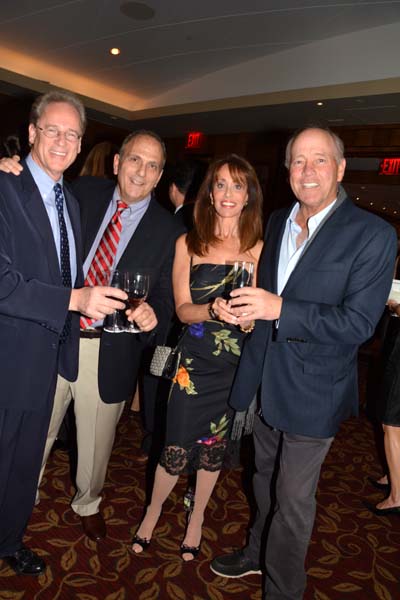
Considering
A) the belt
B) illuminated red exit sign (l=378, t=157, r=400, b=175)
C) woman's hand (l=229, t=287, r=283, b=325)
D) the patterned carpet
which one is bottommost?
the patterned carpet

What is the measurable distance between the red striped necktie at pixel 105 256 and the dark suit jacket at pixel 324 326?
0.78m

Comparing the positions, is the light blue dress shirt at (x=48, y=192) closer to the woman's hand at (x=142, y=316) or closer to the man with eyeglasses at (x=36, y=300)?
the man with eyeglasses at (x=36, y=300)

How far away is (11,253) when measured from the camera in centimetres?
173

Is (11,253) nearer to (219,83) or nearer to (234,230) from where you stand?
(234,230)

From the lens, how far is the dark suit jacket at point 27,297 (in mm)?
1661

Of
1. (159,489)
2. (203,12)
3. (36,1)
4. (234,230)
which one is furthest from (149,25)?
(159,489)

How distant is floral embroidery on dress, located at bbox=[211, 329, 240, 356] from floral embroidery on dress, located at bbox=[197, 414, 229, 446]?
34 cm

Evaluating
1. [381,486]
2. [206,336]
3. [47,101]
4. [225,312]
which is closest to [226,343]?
[206,336]

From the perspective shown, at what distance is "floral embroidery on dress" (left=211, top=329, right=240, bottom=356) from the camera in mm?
2188

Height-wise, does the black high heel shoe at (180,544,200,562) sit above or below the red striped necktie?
below

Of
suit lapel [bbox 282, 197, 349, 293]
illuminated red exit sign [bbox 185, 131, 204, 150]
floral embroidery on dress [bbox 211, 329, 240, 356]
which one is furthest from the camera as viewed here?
illuminated red exit sign [bbox 185, 131, 204, 150]

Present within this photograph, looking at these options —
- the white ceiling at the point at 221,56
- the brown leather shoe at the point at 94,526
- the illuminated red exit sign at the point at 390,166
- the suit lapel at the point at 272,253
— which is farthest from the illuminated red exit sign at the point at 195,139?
the brown leather shoe at the point at 94,526

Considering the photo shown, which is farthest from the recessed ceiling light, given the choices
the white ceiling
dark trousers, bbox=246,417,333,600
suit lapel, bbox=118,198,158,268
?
dark trousers, bbox=246,417,333,600

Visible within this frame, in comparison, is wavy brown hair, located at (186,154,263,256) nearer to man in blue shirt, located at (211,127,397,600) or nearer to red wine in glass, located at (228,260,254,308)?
man in blue shirt, located at (211,127,397,600)
